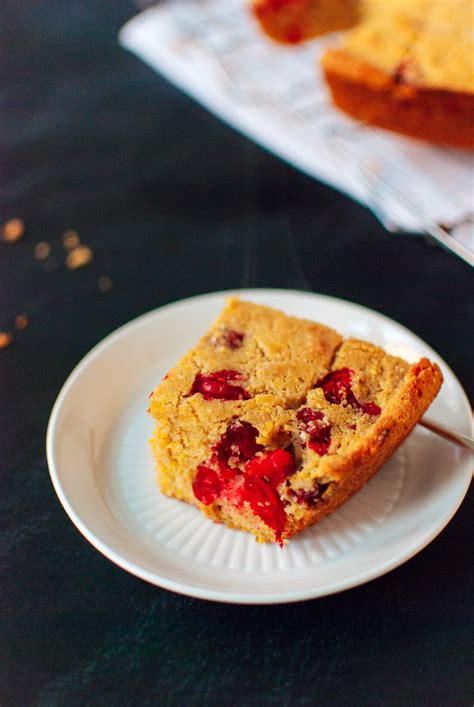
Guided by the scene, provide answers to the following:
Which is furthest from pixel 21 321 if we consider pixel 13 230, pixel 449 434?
pixel 449 434

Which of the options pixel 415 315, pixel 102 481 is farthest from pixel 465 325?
pixel 102 481

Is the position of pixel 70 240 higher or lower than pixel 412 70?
lower

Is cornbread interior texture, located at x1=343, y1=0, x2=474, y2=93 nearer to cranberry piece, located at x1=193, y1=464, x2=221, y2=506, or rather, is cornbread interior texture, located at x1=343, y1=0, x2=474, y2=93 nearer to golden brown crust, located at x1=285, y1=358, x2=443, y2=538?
golden brown crust, located at x1=285, y1=358, x2=443, y2=538

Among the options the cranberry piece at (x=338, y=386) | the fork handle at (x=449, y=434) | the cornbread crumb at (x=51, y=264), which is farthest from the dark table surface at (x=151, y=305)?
the cranberry piece at (x=338, y=386)

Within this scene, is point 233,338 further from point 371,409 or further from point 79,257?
point 79,257

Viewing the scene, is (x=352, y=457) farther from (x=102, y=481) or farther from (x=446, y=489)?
(x=102, y=481)

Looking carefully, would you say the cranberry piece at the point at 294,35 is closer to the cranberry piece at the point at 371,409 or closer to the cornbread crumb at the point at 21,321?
the cornbread crumb at the point at 21,321
